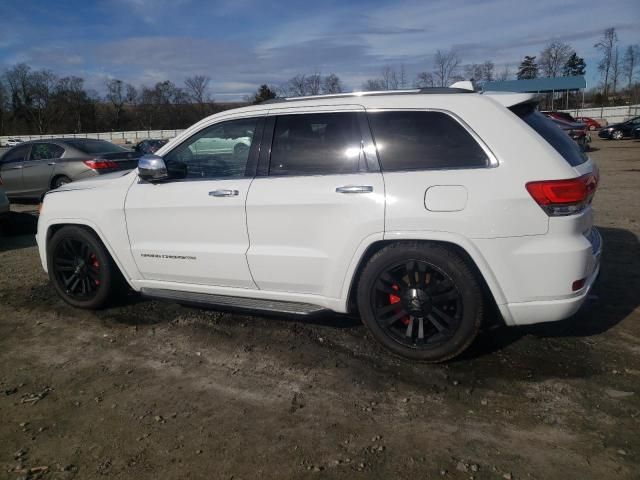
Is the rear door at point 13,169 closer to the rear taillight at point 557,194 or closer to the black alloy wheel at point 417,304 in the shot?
the black alloy wheel at point 417,304

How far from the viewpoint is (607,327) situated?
3984mm

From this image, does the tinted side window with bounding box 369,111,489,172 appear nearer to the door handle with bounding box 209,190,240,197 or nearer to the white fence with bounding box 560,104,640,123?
the door handle with bounding box 209,190,240,197

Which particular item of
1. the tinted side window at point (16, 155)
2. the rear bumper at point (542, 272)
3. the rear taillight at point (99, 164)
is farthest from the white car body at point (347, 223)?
the tinted side window at point (16, 155)

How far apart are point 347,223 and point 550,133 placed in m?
1.53

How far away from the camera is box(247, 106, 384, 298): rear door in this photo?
3443 millimetres

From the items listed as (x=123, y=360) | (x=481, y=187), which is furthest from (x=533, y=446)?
(x=123, y=360)

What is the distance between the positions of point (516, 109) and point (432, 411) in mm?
2074

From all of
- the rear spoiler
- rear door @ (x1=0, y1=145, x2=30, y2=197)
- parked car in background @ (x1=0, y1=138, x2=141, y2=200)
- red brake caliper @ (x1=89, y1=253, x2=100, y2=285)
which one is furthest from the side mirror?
rear door @ (x1=0, y1=145, x2=30, y2=197)

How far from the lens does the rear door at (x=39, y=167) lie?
10.8m

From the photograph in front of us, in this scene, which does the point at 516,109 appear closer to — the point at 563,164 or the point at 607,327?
the point at 563,164

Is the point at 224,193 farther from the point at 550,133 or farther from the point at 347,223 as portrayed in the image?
the point at 550,133

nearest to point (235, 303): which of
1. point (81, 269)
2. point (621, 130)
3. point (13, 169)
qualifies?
point (81, 269)

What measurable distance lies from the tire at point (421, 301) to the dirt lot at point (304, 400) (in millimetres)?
176

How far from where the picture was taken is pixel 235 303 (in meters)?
3.94
